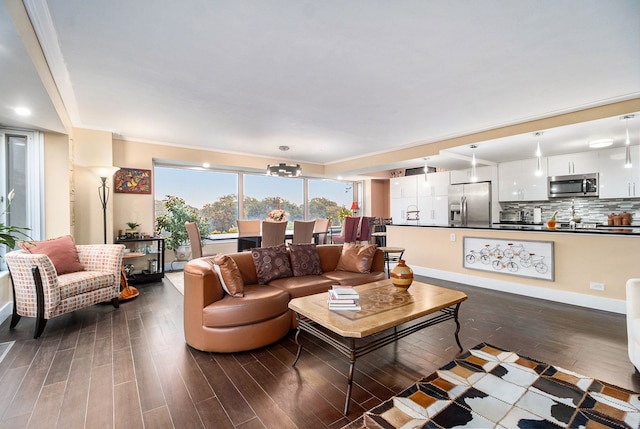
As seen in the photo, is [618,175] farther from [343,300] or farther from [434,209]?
[343,300]

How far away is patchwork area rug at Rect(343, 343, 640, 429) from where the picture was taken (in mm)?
1737

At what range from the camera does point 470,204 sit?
6.81 meters

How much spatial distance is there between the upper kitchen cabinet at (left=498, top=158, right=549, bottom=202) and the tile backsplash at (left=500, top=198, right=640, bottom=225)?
0.34m

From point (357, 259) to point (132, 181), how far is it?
13.7 ft

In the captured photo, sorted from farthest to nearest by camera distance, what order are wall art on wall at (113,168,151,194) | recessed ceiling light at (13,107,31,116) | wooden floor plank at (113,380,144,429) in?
wall art on wall at (113,168,151,194), recessed ceiling light at (13,107,31,116), wooden floor plank at (113,380,144,429)

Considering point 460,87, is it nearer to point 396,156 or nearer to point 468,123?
point 468,123

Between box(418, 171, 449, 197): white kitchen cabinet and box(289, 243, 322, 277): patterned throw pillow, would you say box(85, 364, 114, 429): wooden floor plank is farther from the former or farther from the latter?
box(418, 171, 449, 197): white kitchen cabinet

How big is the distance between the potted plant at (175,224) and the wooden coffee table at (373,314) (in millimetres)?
4448

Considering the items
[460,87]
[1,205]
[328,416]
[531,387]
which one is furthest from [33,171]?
[531,387]

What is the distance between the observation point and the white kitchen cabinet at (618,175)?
4.88 m

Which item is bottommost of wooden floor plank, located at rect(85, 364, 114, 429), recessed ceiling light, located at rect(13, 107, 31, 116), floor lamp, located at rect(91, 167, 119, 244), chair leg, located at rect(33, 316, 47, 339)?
wooden floor plank, located at rect(85, 364, 114, 429)

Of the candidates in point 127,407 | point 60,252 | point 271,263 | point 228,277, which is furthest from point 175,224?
point 127,407

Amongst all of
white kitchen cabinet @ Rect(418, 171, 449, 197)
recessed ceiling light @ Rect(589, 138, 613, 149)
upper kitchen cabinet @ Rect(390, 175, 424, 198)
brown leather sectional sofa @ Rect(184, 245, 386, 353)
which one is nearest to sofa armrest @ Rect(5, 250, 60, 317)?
brown leather sectional sofa @ Rect(184, 245, 386, 353)

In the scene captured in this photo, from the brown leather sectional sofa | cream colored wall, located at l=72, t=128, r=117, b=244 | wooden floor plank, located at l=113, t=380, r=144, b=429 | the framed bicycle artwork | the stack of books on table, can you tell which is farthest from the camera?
cream colored wall, located at l=72, t=128, r=117, b=244
